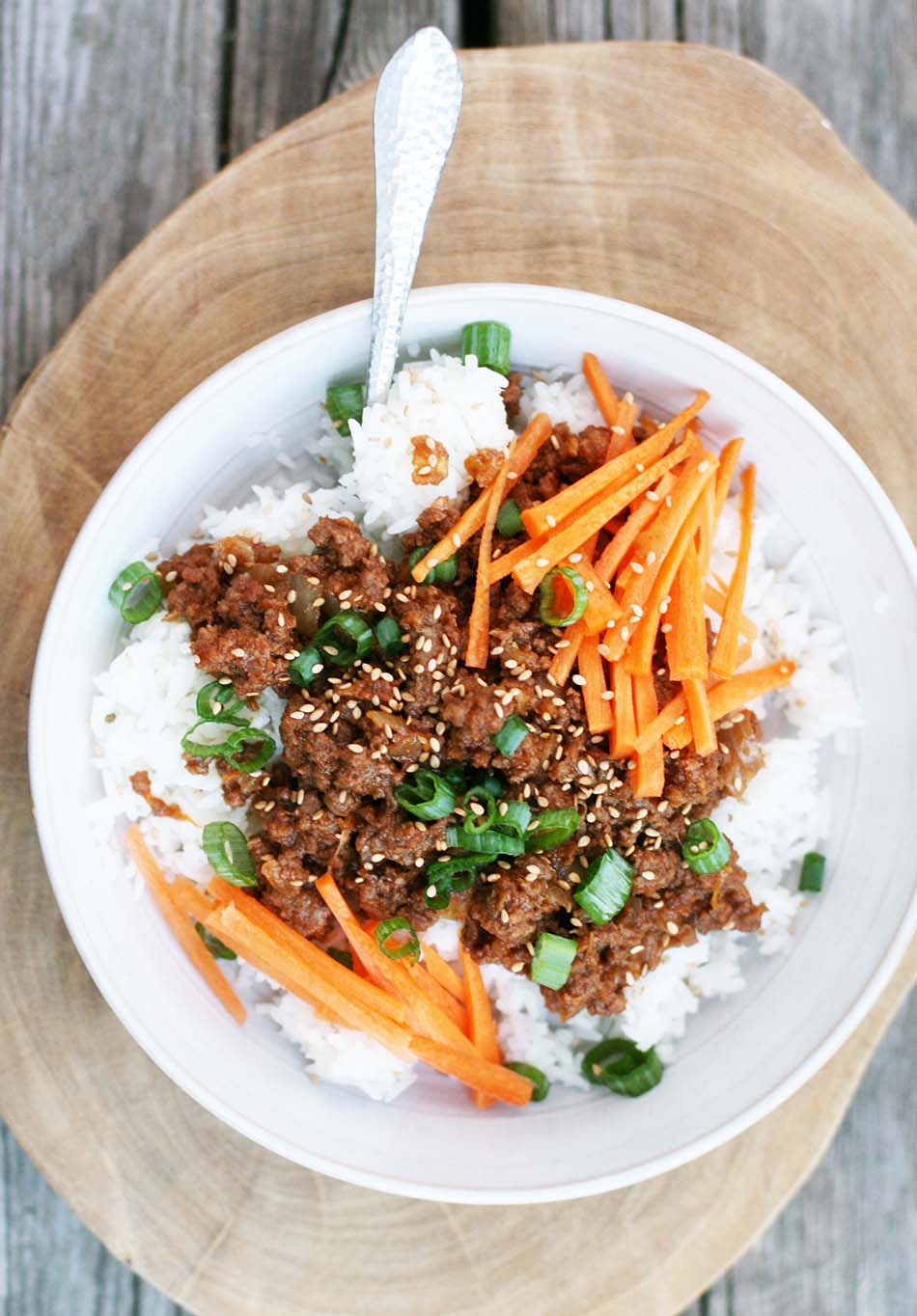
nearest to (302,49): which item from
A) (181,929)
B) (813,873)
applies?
(181,929)

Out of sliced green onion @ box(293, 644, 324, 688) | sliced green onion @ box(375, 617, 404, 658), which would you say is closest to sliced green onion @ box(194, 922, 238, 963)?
sliced green onion @ box(293, 644, 324, 688)

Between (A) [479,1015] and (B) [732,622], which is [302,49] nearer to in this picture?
(B) [732,622]

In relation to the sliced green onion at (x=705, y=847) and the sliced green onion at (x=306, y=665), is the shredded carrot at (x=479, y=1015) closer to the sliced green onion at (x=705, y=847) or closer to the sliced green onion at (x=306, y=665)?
the sliced green onion at (x=705, y=847)

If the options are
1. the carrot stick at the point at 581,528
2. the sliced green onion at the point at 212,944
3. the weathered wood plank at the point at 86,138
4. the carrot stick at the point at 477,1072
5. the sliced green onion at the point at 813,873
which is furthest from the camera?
the weathered wood plank at the point at 86,138

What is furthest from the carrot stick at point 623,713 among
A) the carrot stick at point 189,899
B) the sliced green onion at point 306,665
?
the carrot stick at point 189,899

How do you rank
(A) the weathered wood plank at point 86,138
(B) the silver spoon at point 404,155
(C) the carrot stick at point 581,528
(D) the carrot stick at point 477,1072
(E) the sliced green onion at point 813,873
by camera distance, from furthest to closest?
(A) the weathered wood plank at point 86,138, (E) the sliced green onion at point 813,873, (D) the carrot stick at point 477,1072, (C) the carrot stick at point 581,528, (B) the silver spoon at point 404,155

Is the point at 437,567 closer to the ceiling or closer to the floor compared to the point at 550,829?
closer to the ceiling
